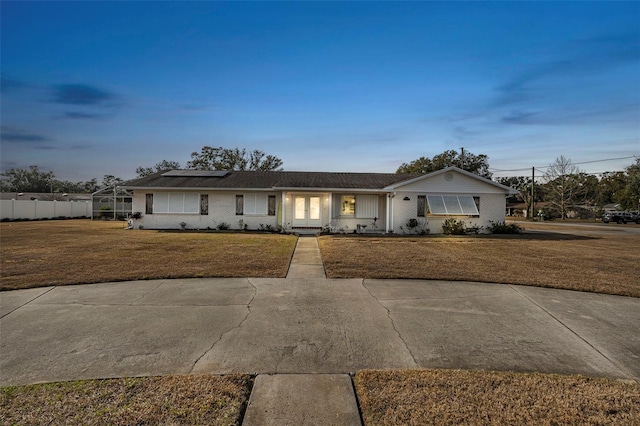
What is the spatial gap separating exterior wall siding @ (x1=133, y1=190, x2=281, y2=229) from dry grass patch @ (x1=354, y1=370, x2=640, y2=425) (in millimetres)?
16524

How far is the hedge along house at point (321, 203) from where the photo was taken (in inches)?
701

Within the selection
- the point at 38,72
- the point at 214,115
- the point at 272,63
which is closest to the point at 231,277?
the point at 272,63

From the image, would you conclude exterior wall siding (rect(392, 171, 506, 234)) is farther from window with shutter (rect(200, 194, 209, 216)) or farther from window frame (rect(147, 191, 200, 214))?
window frame (rect(147, 191, 200, 214))

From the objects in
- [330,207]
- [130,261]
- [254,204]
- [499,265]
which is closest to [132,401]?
[130,261]

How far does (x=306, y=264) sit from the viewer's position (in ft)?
28.4

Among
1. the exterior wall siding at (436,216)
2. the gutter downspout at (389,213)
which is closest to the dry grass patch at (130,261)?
the gutter downspout at (389,213)

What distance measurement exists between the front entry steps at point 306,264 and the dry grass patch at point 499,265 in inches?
9.8

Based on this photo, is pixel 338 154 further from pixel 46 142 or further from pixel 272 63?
pixel 46 142

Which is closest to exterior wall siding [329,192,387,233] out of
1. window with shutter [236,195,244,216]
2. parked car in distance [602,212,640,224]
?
window with shutter [236,195,244,216]

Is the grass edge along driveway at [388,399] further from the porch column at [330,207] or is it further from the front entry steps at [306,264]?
the porch column at [330,207]

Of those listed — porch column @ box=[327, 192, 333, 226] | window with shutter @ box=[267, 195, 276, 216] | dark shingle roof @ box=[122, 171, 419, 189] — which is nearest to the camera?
porch column @ box=[327, 192, 333, 226]

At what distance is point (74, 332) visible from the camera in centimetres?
396

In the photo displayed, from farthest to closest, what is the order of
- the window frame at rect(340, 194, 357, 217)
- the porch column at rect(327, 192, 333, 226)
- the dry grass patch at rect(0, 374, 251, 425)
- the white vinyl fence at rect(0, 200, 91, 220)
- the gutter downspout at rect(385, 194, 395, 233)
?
the white vinyl fence at rect(0, 200, 91, 220), the window frame at rect(340, 194, 357, 217), the porch column at rect(327, 192, 333, 226), the gutter downspout at rect(385, 194, 395, 233), the dry grass patch at rect(0, 374, 251, 425)

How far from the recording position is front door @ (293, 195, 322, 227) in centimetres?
1845
